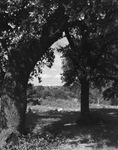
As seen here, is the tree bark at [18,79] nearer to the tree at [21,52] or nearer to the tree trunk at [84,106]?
the tree at [21,52]

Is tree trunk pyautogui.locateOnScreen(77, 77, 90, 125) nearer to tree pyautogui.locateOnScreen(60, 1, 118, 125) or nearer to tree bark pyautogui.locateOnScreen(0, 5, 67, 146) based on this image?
tree pyautogui.locateOnScreen(60, 1, 118, 125)

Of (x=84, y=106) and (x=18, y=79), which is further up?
(x=18, y=79)

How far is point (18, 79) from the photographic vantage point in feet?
30.1

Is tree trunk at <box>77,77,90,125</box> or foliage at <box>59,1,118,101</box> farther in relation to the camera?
tree trunk at <box>77,77,90,125</box>

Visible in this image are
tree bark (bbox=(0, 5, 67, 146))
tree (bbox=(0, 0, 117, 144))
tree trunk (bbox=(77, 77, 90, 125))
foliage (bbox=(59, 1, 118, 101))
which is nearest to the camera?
tree (bbox=(0, 0, 117, 144))

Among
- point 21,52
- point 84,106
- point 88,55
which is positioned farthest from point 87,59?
point 21,52

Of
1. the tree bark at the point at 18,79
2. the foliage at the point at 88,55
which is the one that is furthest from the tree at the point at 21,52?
the foliage at the point at 88,55

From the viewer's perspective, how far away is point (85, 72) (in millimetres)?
12789

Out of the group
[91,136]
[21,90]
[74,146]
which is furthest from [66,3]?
[91,136]

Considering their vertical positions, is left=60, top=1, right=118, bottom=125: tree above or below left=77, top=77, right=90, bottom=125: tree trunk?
above

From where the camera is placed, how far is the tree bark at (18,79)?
29.6 feet

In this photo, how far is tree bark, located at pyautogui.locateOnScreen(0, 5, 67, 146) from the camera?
9.01 metres

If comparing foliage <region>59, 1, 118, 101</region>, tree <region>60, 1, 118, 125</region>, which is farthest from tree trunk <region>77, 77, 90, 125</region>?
foliage <region>59, 1, 118, 101</region>

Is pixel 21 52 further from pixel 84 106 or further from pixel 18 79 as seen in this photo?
pixel 84 106
